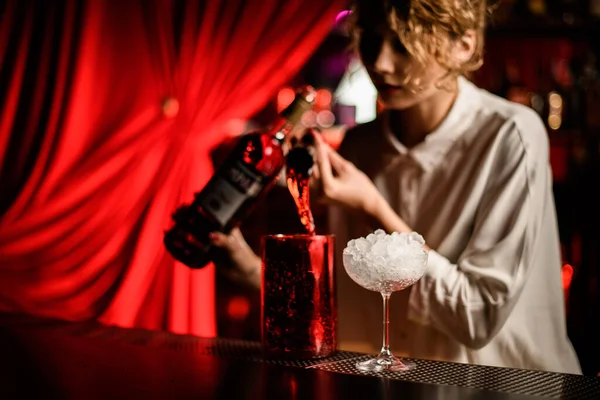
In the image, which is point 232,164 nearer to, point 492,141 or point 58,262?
point 492,141

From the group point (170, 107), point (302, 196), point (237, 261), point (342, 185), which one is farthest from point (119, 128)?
point (302, 196)

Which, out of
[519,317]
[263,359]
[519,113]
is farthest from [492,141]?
[263,359]

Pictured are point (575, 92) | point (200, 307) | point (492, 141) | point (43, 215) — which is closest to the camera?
point (492, 141)

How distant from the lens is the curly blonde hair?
1.40m

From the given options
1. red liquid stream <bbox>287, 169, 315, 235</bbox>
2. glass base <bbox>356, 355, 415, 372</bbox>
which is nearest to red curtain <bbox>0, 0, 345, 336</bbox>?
red liquid stream <bbox>287, 169, 315, 235</bbox>

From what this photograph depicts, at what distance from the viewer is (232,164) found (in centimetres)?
123

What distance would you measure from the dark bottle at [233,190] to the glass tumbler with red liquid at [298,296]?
14cm

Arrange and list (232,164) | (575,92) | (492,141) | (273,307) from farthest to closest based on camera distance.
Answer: (575,92) < (492,141) < (232,164) < (273,307)

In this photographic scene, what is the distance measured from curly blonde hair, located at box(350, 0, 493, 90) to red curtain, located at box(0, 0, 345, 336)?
0.62 meters

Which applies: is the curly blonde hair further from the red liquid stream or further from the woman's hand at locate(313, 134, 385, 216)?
the red liquid stream

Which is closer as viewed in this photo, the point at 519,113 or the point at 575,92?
the point at 519,113

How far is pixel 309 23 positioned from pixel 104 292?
36.3 inches

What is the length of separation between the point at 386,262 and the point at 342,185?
1.29ft

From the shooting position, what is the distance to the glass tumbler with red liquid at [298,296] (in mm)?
1094
